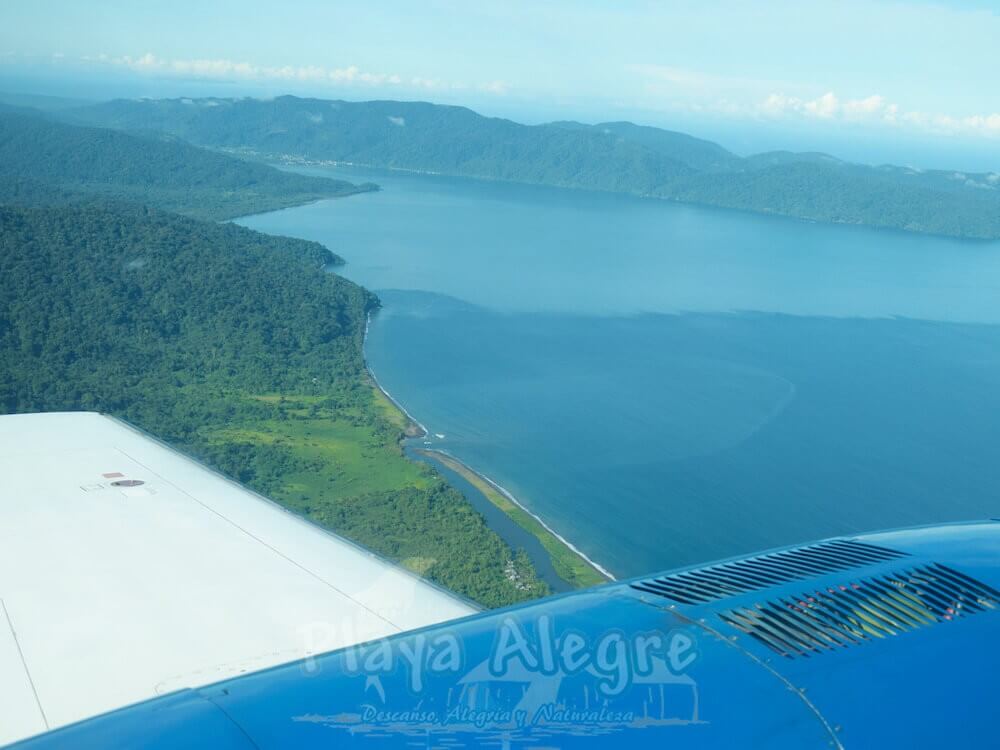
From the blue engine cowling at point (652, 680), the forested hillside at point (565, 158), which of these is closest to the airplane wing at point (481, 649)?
the blue engine cowling at point (652, 680)

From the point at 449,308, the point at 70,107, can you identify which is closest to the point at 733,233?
the point at 449,308

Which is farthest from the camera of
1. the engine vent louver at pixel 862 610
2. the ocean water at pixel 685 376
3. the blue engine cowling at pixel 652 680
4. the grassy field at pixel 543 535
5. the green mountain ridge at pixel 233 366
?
the ocean water at pixel 685 376

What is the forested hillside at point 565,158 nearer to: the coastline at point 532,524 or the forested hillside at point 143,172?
the forested hillside at point 143,172

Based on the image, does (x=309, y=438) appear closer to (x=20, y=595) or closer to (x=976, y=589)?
(x=20, y=595)

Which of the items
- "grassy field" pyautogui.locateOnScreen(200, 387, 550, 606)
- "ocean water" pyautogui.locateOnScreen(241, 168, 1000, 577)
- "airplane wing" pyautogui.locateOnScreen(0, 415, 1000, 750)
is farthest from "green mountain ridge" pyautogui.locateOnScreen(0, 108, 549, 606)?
"airplane wing" pyautogui.locateOnScreen(0, 415, 1000, 750)

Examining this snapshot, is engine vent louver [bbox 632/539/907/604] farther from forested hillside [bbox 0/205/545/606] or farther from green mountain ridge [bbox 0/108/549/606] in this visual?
forested hillside [bbox 0/205/545/606]
